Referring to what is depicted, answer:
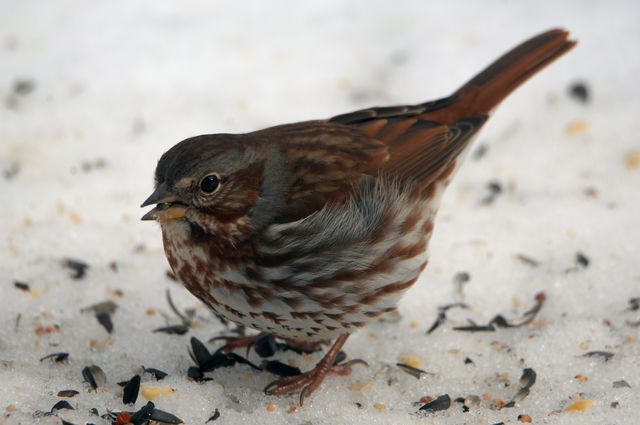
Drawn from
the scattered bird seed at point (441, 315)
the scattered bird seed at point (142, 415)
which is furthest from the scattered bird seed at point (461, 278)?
the scattered bird seed at point (142, 415)

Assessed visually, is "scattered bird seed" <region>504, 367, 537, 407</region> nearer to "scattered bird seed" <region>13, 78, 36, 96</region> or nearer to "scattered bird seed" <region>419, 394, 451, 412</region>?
"scattered bird seed" <region>419, 394, 451, 412</region>

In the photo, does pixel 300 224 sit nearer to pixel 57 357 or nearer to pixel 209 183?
pixel 209 183

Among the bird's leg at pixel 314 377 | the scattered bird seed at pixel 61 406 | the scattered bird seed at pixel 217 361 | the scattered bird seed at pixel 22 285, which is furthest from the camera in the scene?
the scattered bird seed at pixel 22 285

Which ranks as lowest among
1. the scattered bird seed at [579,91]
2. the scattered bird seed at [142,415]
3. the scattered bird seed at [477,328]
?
the scattered bird seed at [477,328]

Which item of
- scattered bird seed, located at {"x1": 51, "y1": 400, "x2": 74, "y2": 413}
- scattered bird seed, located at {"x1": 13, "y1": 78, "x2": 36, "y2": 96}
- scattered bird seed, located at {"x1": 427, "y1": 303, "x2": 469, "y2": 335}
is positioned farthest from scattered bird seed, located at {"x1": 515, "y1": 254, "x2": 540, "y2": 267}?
scattered bird seed, located at {"x1": 13, "y1": 78, "x2": 36, "y2": 96}

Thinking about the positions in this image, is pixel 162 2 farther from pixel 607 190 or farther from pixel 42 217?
pixel 607 190

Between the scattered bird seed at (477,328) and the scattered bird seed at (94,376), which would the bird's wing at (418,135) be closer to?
the scattered bird seed at (477,328)

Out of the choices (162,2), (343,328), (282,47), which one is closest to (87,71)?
(162,2)

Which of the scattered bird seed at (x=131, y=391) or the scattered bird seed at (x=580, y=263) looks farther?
the scattered bird seed at (x=580, y=263)
